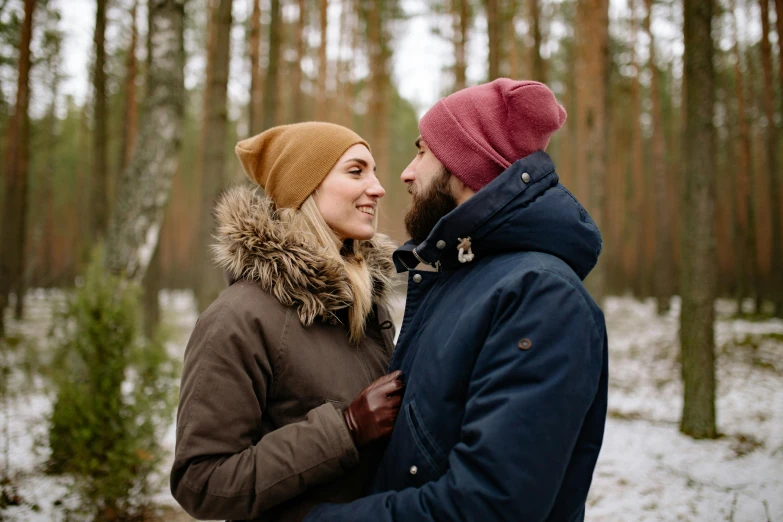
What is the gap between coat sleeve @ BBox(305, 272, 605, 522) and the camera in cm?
124

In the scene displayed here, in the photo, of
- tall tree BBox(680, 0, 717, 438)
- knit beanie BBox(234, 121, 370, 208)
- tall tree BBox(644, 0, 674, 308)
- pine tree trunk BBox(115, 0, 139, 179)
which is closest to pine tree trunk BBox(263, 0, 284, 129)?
pine tree trunk BBox(115, 0, 139, 179)

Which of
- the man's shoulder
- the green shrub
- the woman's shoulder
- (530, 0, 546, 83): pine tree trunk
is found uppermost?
(530, 0, 546, 83): pine tree trunk

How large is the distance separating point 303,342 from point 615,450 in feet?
17.4

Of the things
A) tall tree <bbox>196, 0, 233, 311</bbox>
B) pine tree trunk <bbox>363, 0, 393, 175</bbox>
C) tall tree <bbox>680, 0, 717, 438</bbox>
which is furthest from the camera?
pine tree trunk <bbox>363, 0, 393, 175</bbox>

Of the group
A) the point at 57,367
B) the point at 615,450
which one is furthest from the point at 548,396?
the point at 615,450

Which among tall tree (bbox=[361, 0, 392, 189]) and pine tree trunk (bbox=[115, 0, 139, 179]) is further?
tall tree (bbox=[361, 0, 392, 189])

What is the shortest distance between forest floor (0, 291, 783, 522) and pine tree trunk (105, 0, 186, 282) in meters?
0.75

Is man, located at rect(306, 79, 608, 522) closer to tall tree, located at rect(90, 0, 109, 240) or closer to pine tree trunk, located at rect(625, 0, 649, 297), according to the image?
tall tree, located at rect(90, 0, 109, 240)

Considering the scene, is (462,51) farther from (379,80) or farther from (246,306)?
(246,306)

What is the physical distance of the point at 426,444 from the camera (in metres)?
1.46

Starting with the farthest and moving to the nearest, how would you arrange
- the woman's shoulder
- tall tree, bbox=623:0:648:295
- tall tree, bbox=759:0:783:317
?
tall tree, bbox=623:0:648:295
tall tree, bbox=759:0:783:317
the woman's shoulder

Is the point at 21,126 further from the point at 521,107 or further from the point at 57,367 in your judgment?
the point at 521,107

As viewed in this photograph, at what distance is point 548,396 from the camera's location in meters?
1.26

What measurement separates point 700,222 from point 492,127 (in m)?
5.15
